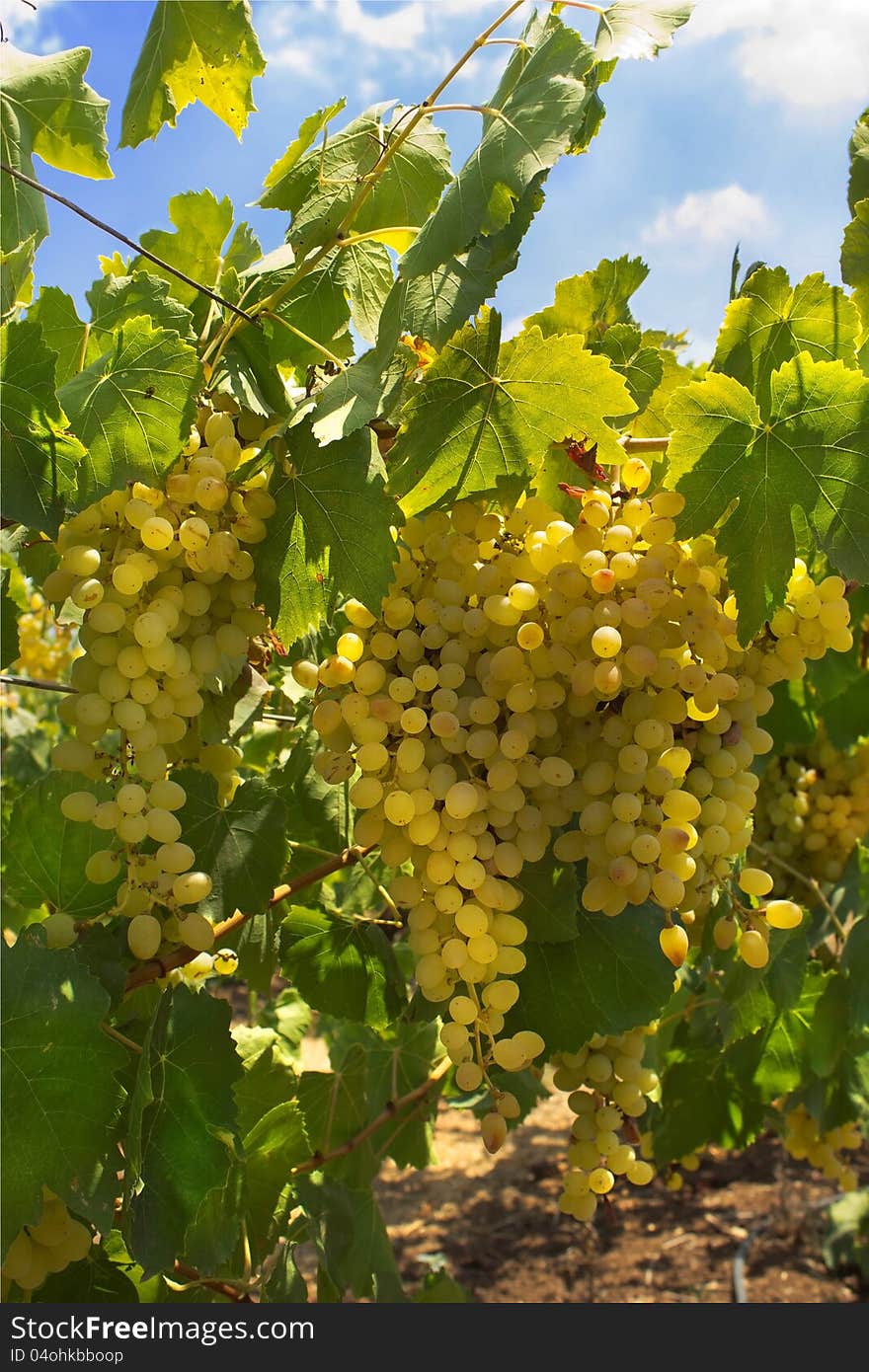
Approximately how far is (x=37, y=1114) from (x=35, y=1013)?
0.09 meters

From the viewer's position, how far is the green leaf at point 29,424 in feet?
3.21

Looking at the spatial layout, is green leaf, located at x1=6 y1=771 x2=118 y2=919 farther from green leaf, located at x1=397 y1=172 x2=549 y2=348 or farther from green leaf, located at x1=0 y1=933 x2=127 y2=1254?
green leaf, located at x1=397 y1=172 x2=549 y2=348

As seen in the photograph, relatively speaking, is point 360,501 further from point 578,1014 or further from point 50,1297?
point 50,1297

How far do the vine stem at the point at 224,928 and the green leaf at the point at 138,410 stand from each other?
417 millimetres

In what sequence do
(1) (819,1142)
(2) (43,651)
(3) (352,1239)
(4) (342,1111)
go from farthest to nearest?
(2) (43,651) < (1) (819,1142) < (4) (342,1111) < (3) (352,1239)

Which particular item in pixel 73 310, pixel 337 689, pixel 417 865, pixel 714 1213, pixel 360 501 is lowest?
pixel 714 1213

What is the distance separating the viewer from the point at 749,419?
3.24 ft

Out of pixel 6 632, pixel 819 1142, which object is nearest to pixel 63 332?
pixel 6 632

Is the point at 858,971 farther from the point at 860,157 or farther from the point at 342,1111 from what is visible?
the point at 860,157

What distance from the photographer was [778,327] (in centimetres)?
110

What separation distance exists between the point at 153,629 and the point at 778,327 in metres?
0.68

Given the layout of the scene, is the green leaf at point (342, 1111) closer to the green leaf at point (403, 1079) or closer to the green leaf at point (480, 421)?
the green leaf at point (403, 1079)

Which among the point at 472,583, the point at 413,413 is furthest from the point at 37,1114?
the point at 413,413

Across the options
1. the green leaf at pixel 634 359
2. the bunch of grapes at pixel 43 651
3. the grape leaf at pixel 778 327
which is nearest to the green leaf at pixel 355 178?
the green leaf at pixel 634 359
